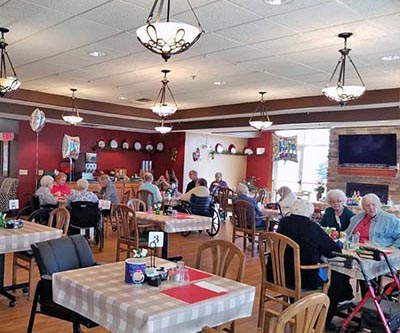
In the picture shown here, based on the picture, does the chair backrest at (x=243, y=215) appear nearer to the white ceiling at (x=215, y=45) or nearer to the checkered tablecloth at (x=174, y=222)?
the checkered tablecloth at (x=174, y=222)

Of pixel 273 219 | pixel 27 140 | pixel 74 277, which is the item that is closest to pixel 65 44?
pixel 74 277

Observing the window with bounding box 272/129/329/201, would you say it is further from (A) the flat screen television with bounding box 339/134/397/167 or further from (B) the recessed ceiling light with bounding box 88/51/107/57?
(B) the recessed ceiling light with bounding box 88/51/107/57

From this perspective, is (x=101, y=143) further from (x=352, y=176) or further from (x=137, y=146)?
Result: (x=352, y=176)

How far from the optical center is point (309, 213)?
3.53m

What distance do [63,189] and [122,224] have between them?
8.88 ft

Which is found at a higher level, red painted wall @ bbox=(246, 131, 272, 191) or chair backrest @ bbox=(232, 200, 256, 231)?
red painted wall @ bbox=(246, 131, 272, 191)

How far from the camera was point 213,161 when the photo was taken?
12.9 meters

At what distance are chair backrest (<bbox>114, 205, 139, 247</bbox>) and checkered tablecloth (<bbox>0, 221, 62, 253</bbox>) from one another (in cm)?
114

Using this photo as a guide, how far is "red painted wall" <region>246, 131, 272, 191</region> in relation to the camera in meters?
13.5

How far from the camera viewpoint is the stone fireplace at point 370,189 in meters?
10.3

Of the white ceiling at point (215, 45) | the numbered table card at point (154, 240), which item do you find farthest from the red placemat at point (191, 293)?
the white ceiling at point (215, 45)

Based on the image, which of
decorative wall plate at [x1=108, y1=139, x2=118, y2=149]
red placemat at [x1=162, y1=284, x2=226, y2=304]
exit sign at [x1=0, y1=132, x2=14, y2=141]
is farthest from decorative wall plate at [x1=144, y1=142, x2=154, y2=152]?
red placemat at [x1=162, y1=284, x2=226, y2=304]

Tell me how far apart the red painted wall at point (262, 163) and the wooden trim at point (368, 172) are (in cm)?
270

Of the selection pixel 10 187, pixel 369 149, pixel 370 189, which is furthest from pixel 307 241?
pixel 10 187
